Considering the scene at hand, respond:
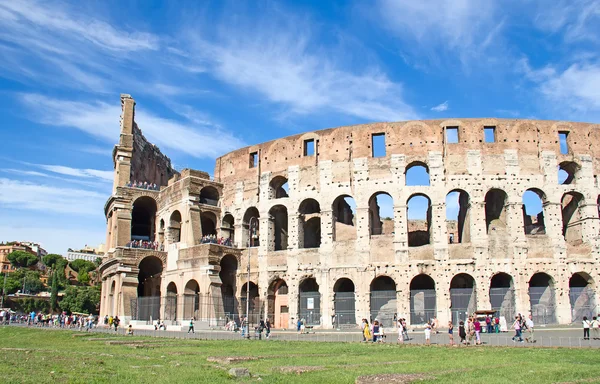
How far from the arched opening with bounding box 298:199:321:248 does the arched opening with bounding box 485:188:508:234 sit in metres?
9.80

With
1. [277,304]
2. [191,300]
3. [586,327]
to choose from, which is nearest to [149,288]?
[191,300]

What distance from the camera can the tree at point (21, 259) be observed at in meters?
102

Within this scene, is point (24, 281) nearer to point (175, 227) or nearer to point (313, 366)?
point (175, 227)

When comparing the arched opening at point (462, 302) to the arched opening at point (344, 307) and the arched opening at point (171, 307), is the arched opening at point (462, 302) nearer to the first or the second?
the arched opening at point (344, 307)

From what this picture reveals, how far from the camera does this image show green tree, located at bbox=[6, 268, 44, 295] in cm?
8781

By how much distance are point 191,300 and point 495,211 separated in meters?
18.2

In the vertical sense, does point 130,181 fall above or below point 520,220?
above

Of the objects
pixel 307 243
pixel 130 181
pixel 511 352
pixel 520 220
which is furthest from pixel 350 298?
pixel 130 181

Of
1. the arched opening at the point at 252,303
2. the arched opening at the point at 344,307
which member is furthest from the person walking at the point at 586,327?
the arched opening at the point at 252,303

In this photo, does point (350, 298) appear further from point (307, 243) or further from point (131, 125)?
point (131, 125)

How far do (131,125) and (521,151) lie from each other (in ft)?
88.1

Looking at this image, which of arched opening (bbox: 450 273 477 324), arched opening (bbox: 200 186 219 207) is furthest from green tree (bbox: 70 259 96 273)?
arched opening (bbox: 450 273 477 324)

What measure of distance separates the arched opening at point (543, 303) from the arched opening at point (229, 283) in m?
16.4

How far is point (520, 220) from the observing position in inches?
1171
